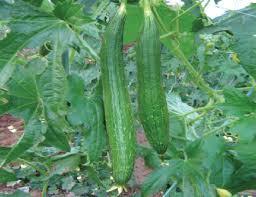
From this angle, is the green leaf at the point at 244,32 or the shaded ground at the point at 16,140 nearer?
the green leaf at the point at 244,32

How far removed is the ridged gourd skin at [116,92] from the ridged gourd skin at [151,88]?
0.04m

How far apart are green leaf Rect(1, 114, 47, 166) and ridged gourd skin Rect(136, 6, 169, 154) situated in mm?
279

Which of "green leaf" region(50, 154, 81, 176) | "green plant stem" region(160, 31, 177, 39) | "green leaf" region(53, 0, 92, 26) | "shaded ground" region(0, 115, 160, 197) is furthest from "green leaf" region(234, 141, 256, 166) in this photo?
"shaded ground" region(0, 115, 160, 197)

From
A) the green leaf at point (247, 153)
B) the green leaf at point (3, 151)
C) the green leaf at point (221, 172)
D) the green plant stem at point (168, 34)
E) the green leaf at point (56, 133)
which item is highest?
the green plant stem at point (168, 34)

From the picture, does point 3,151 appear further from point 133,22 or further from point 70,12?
point 133,22

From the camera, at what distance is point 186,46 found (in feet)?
5.80

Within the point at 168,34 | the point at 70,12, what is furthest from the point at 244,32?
the point at 70,12

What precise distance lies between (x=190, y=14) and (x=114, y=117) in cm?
49

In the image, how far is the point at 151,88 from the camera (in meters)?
1.27

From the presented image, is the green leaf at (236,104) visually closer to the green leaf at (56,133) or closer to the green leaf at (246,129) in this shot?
the green leaf at (246,129)

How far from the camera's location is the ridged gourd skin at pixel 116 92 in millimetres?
1253

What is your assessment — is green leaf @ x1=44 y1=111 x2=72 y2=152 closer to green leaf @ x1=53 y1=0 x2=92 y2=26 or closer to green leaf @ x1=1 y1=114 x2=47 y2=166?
green leaf @ x1=1 y1=114 x2=47 y2=166

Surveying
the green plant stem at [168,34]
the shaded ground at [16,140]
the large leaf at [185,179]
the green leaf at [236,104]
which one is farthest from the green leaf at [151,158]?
the shaded ground at [16,140]

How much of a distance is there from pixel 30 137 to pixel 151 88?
339 mm
